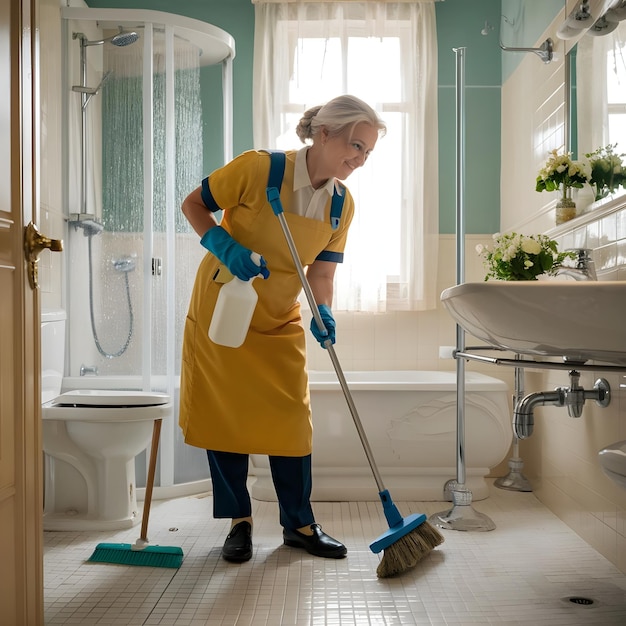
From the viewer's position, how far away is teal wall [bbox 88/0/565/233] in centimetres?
362

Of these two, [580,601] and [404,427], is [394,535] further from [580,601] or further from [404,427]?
[404,427]

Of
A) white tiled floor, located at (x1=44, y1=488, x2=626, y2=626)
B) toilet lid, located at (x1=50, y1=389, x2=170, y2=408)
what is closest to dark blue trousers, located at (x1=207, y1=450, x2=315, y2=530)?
white tiled floor, located at (x1=44, y1=488, x2=626, y2=626)

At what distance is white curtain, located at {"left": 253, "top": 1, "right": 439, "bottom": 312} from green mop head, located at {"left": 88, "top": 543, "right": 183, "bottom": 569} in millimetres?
1641

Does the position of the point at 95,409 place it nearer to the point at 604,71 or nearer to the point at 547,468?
the point at 547,468

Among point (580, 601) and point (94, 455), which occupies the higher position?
point (94, 455)

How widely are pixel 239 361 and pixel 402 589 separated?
804mm

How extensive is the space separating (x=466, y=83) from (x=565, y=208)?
144 cm

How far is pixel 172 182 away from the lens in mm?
2928

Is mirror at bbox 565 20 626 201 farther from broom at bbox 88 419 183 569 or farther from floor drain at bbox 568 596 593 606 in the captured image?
broom at bbox 88 419 183 569

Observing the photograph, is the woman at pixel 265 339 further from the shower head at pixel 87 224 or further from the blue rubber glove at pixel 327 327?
the shower head at pixel 87 224

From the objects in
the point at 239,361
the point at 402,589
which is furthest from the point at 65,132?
the point at 402,589

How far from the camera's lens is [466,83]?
11.9ft

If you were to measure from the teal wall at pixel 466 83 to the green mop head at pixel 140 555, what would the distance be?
82.7 inches

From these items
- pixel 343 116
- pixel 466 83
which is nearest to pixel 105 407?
pixel 343 116
